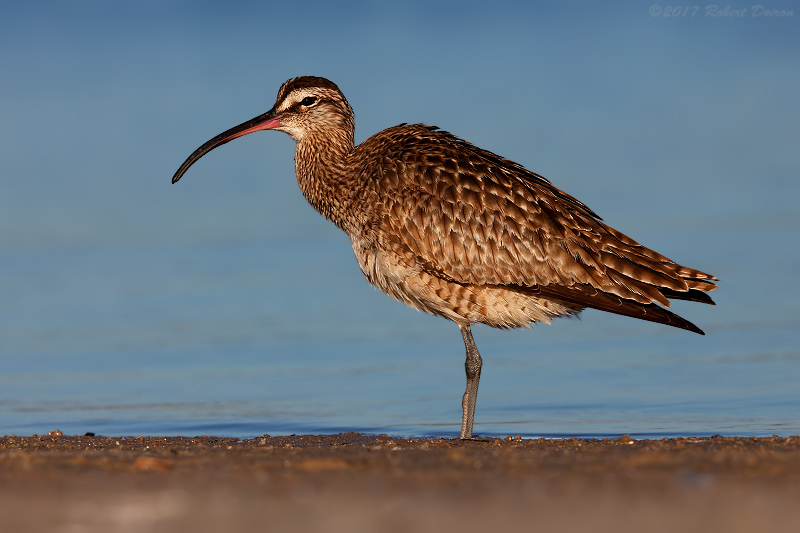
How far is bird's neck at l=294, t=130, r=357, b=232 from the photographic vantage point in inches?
350

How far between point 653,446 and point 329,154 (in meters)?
4.38

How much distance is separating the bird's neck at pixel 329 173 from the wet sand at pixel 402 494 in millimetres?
4025

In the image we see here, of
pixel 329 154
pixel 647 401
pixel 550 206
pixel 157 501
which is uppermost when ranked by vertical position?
pixel 329 154

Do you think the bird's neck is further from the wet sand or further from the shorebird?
the wet sand

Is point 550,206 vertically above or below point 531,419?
above

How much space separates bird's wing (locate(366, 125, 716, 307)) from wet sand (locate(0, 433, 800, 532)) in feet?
10.2

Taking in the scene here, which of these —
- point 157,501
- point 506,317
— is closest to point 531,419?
point 506,317

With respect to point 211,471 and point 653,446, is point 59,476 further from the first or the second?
point 653,446

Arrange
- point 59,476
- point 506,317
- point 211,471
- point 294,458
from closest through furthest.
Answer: point 59,476, point 211,471, point 294,458, point 506,317

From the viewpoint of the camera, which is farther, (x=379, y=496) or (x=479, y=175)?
(x=479, y=175)

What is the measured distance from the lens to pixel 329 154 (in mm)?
9570

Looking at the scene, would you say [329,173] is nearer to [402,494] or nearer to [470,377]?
[470,377]

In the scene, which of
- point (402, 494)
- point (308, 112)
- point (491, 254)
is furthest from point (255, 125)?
point (402, 494)

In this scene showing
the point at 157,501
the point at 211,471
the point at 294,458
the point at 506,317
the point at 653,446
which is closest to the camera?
the point at 157,501
